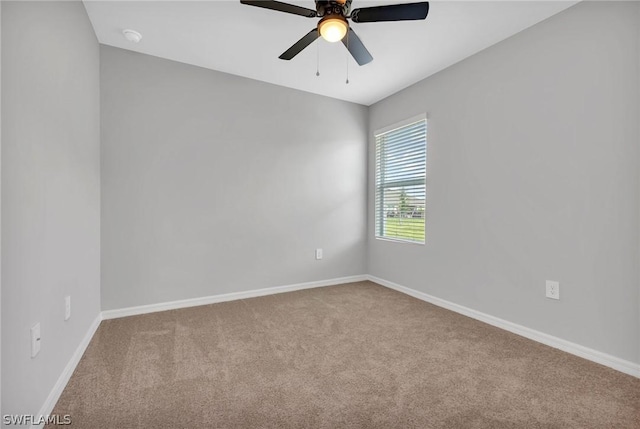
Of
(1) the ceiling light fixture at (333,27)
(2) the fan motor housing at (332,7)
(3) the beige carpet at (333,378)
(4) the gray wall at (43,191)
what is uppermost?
(2) the fan motor housing at (332,7)

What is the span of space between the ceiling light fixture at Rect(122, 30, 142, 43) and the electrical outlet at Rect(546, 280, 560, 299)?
3.74 metres

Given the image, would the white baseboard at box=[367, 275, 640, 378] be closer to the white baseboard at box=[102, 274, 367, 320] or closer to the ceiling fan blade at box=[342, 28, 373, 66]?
the white baseboard at box=[102, 274, 367, 320]

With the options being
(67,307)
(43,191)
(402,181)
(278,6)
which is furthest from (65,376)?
(402,181)

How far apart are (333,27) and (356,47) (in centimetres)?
40

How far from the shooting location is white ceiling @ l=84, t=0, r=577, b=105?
2172 mm

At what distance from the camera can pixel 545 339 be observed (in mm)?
2242

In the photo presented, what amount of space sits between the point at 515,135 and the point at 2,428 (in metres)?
3.34

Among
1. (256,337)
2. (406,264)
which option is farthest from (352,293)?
(256,337)

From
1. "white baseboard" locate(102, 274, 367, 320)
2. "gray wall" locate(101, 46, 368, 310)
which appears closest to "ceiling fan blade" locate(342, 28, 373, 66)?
"gray wall" locate(101, 46, 368, 310)

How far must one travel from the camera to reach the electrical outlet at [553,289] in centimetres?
220

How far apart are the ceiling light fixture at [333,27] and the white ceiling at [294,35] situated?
43 centimetres

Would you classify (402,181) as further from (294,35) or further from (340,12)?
(340,12)

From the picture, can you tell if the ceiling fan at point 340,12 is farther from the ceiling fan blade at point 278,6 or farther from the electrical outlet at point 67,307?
the electrical outlet at point 67,307

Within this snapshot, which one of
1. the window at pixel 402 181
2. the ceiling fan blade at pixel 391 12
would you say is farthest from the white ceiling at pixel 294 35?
the window at pixel 402 181
